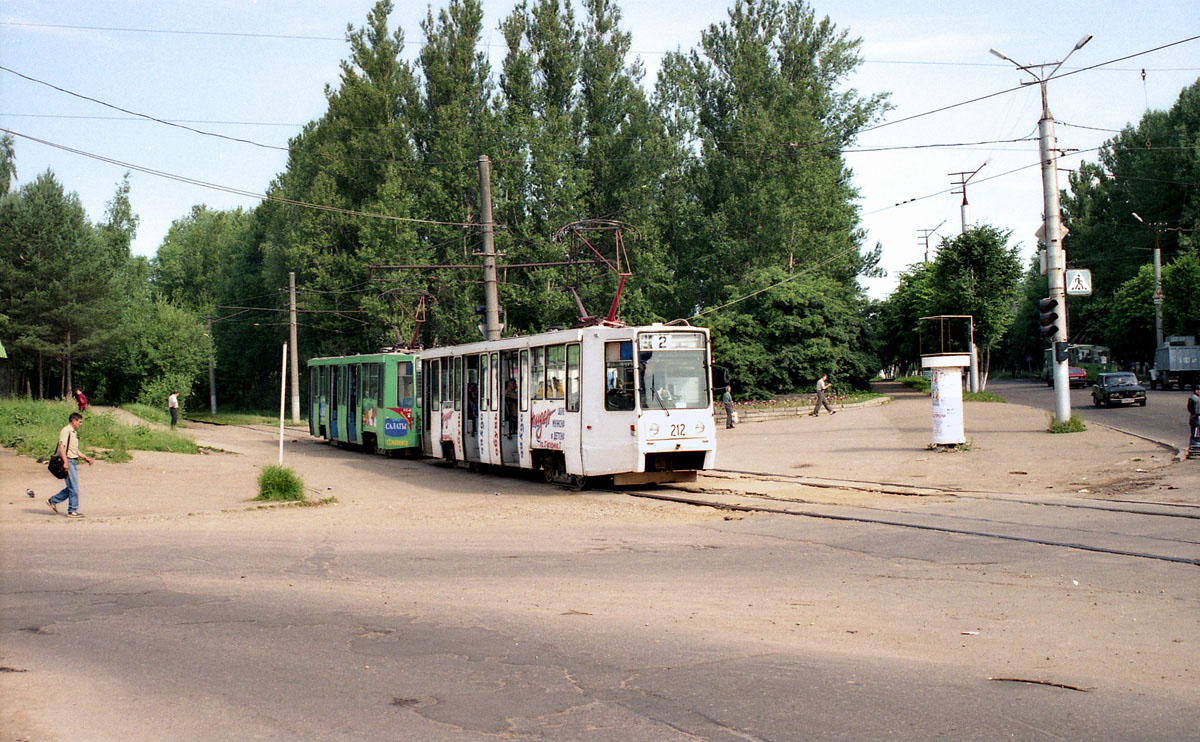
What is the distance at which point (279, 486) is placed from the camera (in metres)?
17.6

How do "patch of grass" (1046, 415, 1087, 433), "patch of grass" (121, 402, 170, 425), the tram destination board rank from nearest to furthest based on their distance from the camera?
the tram destination board, "patch of grass" (1046, 415, 1087, 433), "patch of grass" (121, 402, 170, 425)

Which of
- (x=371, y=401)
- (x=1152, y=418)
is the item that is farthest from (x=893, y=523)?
(x=1152, y=418)

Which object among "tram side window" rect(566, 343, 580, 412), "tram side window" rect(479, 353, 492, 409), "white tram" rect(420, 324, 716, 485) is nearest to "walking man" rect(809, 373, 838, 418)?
"tram side window" rect(479, 353, 492, 409)

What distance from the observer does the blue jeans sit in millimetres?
15297

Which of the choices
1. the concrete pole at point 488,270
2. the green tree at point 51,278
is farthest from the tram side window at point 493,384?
the green tree at point 51,278

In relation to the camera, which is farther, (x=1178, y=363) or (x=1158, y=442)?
(x=1178, y=363)

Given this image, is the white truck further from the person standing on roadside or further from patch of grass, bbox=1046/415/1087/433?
the person standing on roadside

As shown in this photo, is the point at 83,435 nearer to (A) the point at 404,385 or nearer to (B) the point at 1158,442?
(A) the point at 404,385

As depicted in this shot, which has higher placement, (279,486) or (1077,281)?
(1077,281)

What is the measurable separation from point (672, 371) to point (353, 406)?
1674cm

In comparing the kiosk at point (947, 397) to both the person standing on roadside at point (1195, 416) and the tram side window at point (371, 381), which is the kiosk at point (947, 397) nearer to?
the person standing on roadside at point (1195, 416)

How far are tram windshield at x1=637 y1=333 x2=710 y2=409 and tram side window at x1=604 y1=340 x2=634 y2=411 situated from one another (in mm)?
174

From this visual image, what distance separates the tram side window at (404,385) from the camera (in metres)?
29.1

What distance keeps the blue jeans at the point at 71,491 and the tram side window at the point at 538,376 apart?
8301mm
